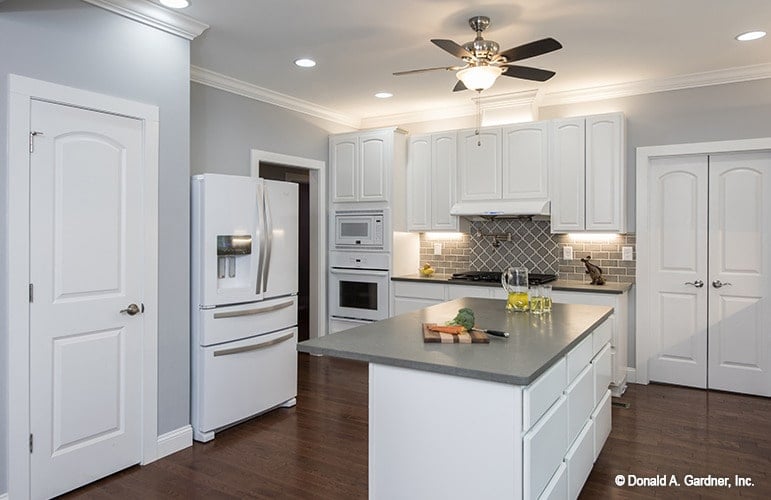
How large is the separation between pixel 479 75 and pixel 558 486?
2076 mm

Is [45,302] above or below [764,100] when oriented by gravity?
below

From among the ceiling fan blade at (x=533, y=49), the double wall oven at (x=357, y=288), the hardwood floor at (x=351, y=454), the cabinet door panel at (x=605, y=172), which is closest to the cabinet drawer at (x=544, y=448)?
the hardwood floor at (x=351, y=454)

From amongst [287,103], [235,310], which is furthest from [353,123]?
[235,310]

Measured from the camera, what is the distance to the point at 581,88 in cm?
487

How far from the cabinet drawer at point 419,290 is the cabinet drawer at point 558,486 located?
2.93 meters

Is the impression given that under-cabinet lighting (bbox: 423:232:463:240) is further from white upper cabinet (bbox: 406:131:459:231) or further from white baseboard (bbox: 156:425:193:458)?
white baseboard (bbox: 156:425:193:458)

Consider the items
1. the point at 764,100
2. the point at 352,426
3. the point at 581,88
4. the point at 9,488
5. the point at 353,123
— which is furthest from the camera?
the point at 353,123

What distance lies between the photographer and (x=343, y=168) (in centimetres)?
568

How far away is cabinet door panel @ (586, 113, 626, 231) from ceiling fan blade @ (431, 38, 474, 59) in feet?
7.18

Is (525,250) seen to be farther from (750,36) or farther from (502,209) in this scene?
(750,36)

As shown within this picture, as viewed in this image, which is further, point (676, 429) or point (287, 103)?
point (287, 103)

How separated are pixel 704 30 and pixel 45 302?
4.21 m

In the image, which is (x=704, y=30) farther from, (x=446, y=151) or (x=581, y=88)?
(x=446, y=151)

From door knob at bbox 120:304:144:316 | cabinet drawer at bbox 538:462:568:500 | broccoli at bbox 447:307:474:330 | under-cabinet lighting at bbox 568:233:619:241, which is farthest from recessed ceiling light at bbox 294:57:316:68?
cabinet drawer at bbox 538:462:568:500
